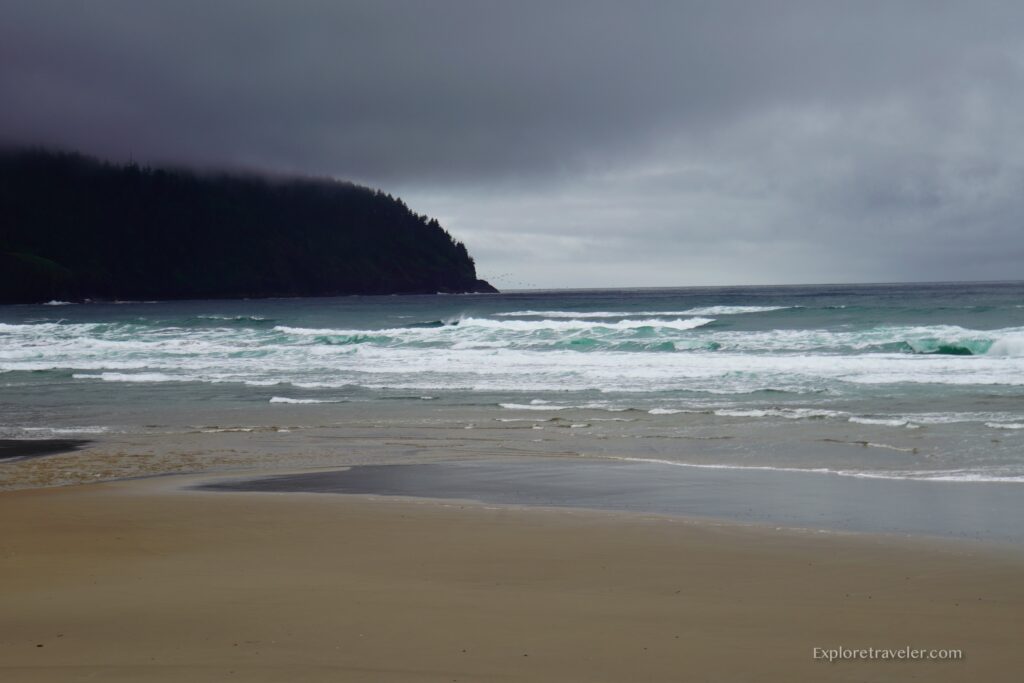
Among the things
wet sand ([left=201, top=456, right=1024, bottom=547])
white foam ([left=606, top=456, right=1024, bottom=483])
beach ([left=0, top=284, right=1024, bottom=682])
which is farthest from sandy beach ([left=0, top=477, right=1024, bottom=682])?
white foam ([left=606, top=456, right=1024, bottom=483])

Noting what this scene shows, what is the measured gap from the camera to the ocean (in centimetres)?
1123

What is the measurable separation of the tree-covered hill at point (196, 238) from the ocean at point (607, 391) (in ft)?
309

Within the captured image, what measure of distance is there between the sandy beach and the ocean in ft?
12.6

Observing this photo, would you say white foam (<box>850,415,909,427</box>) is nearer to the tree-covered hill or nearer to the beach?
the beach

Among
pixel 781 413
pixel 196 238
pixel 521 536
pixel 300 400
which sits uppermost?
pixel 196 238

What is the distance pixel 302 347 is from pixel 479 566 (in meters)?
29.3

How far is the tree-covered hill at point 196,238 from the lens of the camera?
122750 mm

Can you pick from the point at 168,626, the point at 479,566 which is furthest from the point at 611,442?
the point at 168,626

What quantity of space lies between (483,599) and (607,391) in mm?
13506

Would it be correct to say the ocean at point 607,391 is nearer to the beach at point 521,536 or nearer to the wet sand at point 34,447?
the beach at point 521,536

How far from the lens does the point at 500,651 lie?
13.5 feet

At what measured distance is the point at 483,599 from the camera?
16.3 feet

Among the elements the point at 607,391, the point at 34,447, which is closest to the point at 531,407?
the point at 607,391

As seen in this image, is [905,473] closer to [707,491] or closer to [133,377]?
[707,491]
